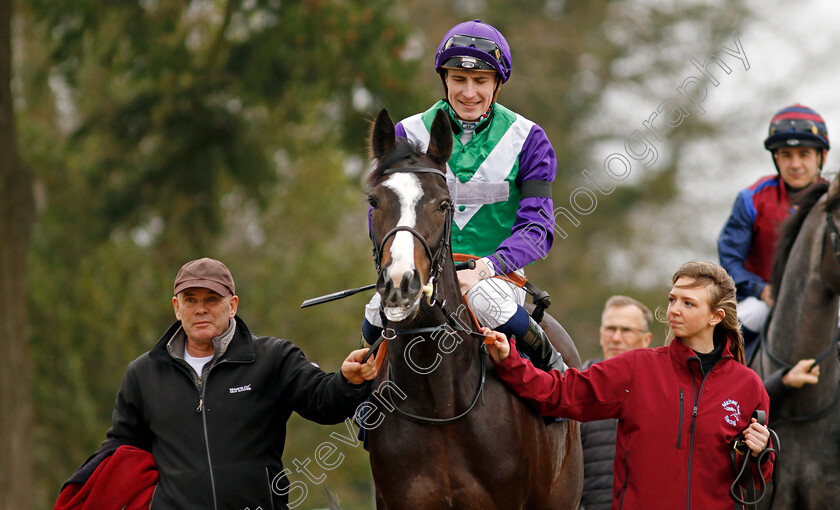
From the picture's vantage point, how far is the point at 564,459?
5059mm

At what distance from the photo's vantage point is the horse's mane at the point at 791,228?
6254 mm

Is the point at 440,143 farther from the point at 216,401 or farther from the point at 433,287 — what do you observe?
the point at 216,401

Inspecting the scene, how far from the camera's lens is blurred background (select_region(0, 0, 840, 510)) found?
Result: 11.1m

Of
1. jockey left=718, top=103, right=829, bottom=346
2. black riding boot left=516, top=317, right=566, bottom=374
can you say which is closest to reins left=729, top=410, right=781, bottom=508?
black riding boot left=516, top=317, right=566, bottom=374

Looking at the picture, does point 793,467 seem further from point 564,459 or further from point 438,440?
point 438,440

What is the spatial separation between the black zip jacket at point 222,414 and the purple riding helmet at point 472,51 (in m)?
1.59

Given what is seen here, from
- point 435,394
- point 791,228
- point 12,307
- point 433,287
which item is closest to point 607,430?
point 791,228

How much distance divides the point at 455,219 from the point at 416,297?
1.23m

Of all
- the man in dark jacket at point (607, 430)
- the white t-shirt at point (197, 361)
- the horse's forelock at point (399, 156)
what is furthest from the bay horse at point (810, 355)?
the white t-shirt at point (197, 361)

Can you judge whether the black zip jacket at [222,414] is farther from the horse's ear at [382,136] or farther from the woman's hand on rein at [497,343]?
the horse's ear at [382,136]

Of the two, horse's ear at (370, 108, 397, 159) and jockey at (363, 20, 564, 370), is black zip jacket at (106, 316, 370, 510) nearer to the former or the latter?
jockey at (363, 20, 564, 370)

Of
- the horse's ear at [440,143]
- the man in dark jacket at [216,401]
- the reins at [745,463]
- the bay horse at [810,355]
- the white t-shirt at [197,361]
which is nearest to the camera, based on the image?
the reins at [745,463]

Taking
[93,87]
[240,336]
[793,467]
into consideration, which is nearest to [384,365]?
[240,336]

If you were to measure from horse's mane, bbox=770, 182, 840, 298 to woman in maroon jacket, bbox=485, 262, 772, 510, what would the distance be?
6.48 feet
